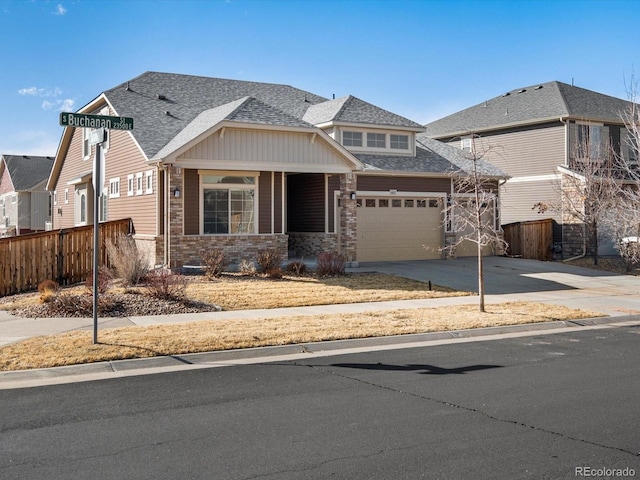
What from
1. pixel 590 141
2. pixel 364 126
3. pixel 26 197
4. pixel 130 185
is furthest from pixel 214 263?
pixel 26 197

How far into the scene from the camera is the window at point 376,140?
1099 inches

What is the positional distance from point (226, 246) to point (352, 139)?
28.8 ft

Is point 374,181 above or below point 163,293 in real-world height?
above

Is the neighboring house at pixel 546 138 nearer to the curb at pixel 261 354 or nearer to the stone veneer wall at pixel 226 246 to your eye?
the stone veneer wall at pixel 226 246

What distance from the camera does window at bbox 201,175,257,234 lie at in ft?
70.7

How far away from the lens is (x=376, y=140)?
28.1 metres

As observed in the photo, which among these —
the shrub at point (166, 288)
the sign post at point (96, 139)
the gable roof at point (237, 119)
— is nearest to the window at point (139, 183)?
the gable roof at point (237, 119)

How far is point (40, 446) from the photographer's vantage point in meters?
5.92

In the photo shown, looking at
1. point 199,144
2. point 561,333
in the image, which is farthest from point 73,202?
point 561,333

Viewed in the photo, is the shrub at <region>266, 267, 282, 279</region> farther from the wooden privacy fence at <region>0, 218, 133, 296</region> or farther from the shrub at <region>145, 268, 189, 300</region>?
the wooden privacy fence at <region>0, 218, 133, 296</region>

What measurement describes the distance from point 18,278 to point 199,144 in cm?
656

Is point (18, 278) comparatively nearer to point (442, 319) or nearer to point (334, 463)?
point (442, 319)

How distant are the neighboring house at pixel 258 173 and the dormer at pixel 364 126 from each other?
55 millimetres

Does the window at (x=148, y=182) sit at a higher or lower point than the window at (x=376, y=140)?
lower
